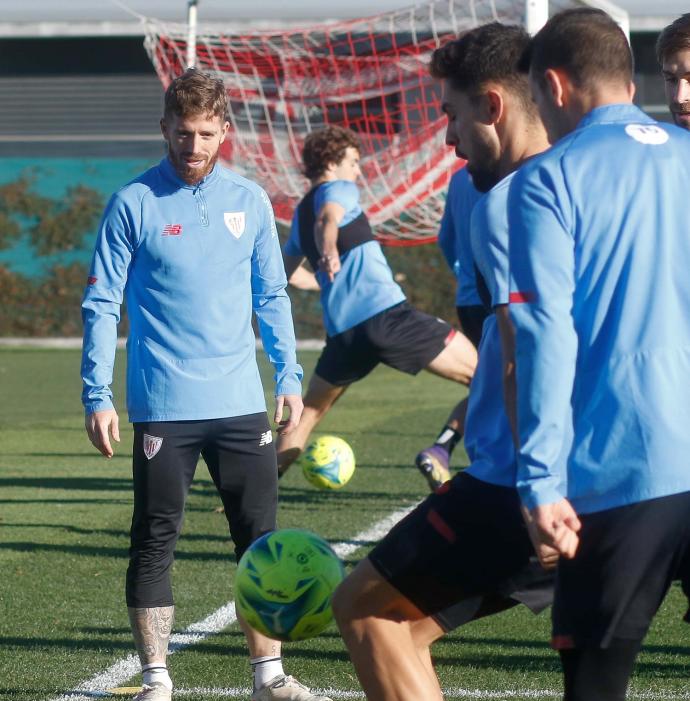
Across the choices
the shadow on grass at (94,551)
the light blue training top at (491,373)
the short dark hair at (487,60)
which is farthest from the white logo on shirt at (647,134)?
the shadow on grass at (94,551)

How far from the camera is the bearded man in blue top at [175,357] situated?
475cm

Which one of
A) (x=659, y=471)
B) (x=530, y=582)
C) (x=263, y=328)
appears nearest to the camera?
(x=659, y=471)

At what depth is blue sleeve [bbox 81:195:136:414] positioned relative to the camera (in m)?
4.75

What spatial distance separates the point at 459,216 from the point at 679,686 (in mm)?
3372

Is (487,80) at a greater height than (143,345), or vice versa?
(487,80)

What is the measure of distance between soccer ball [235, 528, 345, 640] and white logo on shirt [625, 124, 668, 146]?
1.67 metres

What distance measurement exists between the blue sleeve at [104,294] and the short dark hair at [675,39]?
6.77 feet

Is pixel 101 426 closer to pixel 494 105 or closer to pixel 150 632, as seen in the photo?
pixel 150 632

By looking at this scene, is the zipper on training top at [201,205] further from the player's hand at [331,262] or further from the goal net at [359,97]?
the goal net at [359,97]

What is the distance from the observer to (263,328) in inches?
203

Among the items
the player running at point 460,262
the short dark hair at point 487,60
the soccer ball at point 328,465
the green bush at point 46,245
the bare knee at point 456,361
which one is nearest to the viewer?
the short dark hair at point 487,60

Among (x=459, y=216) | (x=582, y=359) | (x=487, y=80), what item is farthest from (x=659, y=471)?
(x=459, y=216)

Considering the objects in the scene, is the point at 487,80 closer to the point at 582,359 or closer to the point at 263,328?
the point at 582,359

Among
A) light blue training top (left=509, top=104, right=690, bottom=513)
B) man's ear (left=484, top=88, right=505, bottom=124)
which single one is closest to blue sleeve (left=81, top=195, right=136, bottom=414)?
man's ear (left=484, top=88, right=505, bottom=124)
